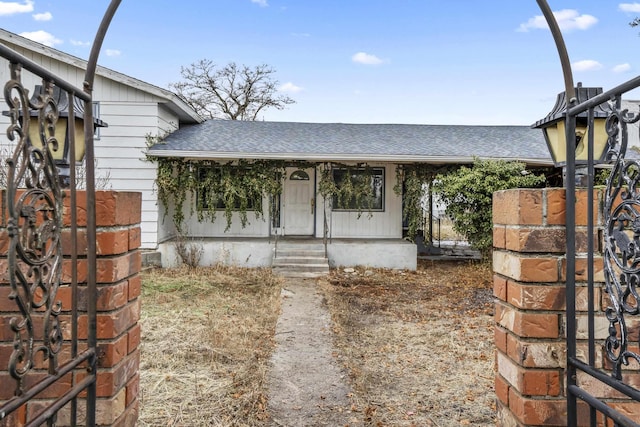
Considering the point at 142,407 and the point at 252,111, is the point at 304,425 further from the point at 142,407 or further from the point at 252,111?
the point at 252,111

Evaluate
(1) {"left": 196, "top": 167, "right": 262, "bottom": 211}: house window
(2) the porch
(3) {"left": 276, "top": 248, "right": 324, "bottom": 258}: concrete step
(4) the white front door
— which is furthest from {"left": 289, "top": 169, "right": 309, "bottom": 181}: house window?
(3) {"left": 276, "top": 248, "right": 324, "bottom": 258}: concrete step

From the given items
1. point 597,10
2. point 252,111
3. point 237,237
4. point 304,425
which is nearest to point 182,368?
point 304,425

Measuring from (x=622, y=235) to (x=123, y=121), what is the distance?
997 centimetres

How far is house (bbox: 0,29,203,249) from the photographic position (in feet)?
29.8

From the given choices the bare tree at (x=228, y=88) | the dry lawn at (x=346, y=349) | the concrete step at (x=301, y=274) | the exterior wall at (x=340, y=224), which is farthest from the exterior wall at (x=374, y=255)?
the bare tree at (x=228, y=88)

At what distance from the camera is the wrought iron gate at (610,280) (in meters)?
1.10

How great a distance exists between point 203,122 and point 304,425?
35.8 feet

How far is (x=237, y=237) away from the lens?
10.6 metres

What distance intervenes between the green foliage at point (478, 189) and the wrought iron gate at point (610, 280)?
7808mm

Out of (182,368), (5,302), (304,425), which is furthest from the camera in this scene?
(182,368)

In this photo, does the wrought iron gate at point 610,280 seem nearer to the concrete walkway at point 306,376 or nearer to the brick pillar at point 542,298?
the brick pillar at point 542,298

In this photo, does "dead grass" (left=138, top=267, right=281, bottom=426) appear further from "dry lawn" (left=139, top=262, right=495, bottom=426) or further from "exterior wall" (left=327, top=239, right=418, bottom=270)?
"exterior wall" (left=327, top=239, right=418, bottom=270)

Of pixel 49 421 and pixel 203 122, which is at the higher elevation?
pixel 203 122

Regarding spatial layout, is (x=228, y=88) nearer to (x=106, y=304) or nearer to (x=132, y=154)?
(x=132, y=154)
